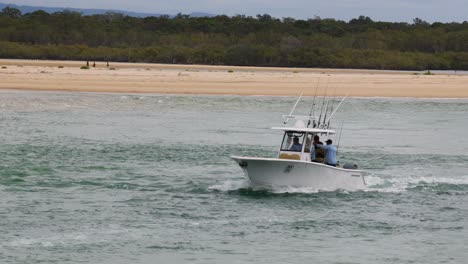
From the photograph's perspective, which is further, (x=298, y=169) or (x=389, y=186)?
(x=389, y=186)

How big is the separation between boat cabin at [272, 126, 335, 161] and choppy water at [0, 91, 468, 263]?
914 millimetres

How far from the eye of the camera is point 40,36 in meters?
153

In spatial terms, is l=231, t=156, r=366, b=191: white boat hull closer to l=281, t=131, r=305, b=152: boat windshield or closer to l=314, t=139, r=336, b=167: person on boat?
l=314, t=139, r=336, b=167: person on boat

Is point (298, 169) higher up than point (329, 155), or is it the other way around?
point (329, 155)

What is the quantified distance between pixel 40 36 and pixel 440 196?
420 feet

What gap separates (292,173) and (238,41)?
126 meters

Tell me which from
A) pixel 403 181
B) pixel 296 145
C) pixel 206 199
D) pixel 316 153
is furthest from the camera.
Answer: pixel 403 181

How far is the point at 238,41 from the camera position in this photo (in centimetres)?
15312

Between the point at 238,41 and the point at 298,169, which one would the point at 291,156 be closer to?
the point at 298,169

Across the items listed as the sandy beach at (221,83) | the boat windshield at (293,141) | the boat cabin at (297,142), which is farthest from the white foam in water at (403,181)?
the sandy beach at (221,83)

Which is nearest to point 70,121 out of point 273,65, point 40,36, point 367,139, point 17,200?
point 367,139

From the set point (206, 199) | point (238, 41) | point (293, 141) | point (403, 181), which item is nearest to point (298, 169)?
point (293, 141)

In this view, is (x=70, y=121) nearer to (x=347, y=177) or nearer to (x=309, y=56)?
(x=347, y=177)

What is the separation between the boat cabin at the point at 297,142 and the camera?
92.6ft
